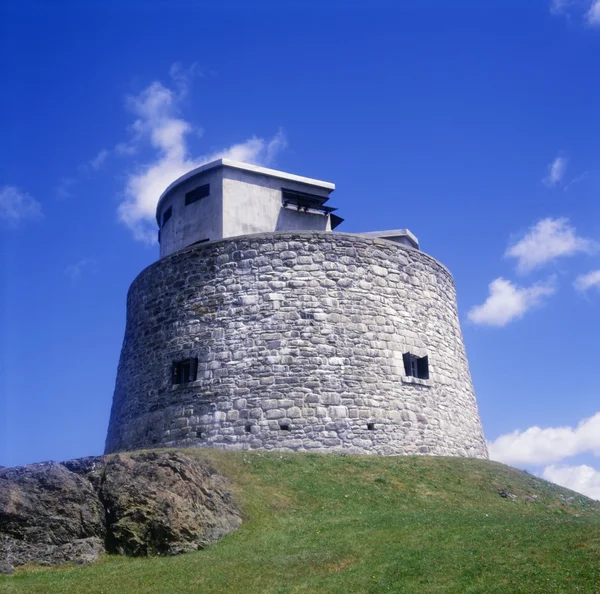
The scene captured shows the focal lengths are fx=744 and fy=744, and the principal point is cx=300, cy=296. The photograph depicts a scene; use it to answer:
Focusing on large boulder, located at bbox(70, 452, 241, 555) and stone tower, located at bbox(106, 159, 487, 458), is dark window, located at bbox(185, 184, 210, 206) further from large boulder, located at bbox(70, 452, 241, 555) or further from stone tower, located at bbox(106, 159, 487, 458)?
large boulder, located at bbox(70, 452, 241, 555)

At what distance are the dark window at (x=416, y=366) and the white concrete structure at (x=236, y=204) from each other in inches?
301

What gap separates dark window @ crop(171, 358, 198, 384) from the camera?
25562 mm

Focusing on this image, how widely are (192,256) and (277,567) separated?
47.5 ft

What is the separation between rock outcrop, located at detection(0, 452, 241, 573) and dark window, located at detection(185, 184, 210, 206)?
47.8 ft

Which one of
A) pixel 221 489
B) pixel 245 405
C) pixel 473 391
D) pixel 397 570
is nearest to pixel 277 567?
pixel 397 570

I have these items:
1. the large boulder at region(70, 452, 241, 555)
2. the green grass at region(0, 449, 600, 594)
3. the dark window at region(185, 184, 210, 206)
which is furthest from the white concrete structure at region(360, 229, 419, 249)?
the large boulder at region(70, 452, 241, 555)

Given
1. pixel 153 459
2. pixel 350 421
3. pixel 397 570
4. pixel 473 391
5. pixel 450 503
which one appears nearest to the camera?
pixel 397 570

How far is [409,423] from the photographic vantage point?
25062 mm

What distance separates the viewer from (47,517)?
653 inches

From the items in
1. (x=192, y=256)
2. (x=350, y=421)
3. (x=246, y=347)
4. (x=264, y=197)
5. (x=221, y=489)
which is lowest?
(x=221, y=489)

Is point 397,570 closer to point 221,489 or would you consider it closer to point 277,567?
point 277,567

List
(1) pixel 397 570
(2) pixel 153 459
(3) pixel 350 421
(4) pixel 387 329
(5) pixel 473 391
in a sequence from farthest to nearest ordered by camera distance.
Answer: (5) pixel 473 391, (4) pixel 387 329, (3) pixel 350 421, (2) pixel 153 459, (1) pixel 397 570

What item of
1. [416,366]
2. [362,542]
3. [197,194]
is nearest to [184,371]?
[416,366]

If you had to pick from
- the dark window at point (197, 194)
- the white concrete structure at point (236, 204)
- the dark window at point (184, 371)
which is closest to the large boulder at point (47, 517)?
the dark window at point (184, 371)
